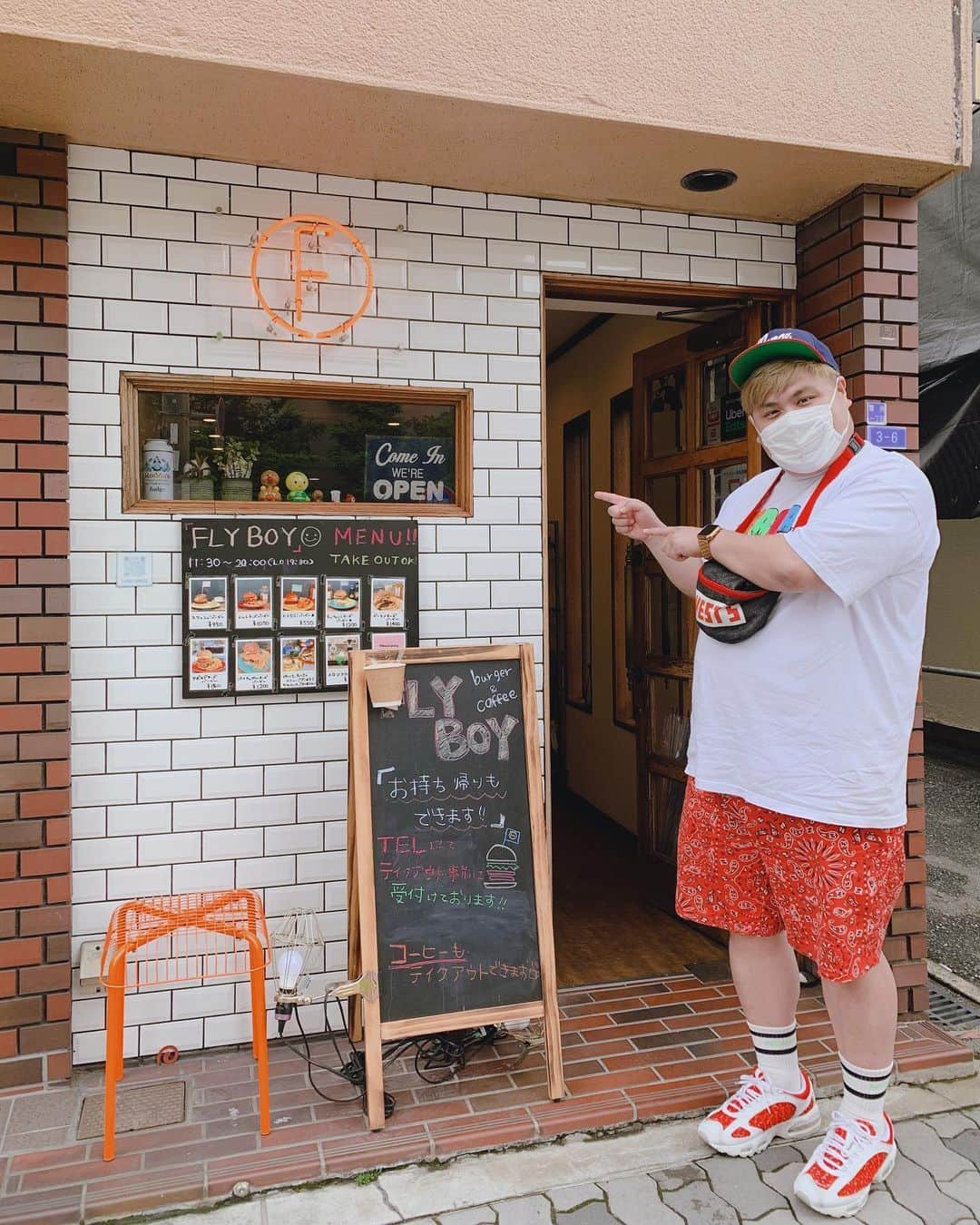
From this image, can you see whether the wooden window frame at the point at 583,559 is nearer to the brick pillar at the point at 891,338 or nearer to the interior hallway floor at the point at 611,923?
the interior hallway floor at the point at 611,923

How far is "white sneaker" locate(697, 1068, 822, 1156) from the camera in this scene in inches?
108

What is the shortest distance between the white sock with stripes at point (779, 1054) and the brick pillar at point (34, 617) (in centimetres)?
222

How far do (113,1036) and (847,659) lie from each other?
2.34 metres

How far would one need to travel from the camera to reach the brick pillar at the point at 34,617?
9.87 feet

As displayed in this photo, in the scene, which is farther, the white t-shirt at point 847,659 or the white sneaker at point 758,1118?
the white sneaker at point 758,1118

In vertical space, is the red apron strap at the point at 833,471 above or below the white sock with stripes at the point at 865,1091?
above

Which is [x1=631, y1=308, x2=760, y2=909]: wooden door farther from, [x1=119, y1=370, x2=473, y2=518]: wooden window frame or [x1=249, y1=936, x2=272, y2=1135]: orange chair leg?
[x1=249, y1=936, x2=272, y2=1135]: orange chair leg

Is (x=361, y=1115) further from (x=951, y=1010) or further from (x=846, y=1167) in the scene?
(x=951, y=1010)

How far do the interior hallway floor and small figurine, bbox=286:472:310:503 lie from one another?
7.33ft

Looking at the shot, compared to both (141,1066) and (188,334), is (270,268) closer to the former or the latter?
(188,334)

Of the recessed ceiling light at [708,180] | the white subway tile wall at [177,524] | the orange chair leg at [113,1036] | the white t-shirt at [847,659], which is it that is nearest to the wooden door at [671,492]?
the recessed ceiling light at [708,180]

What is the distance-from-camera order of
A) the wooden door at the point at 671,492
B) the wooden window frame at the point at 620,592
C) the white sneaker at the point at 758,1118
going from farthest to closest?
the wooden window frame at the point at 620,592 < the wooden door at the point at 671,492 < the white sneaker at the point at 758,1118

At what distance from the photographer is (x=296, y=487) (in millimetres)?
3422

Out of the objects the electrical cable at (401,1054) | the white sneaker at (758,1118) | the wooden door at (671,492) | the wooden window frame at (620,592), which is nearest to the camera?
the white sneaker at (758,1118)
